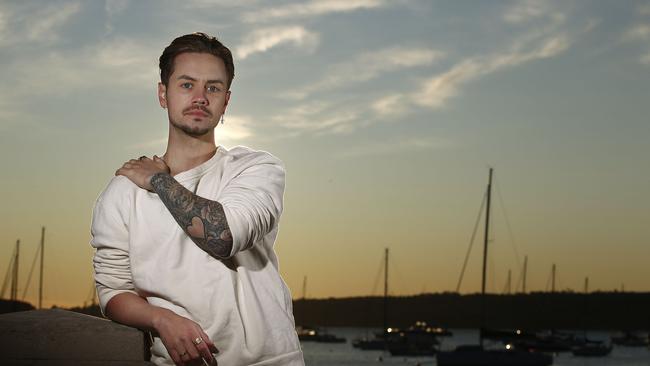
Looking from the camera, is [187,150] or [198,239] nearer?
[198,239]

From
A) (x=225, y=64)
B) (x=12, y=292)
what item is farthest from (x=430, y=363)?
(x=225, y=64)

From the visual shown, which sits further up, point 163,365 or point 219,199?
point 219,199

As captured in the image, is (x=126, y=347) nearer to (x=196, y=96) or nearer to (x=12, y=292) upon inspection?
(x=196, y=96)

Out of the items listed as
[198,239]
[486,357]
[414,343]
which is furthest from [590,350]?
[198,239]

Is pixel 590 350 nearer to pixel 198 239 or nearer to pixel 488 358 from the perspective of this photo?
pixel 488 358

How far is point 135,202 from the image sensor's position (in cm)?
279

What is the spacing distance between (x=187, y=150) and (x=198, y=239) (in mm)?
404

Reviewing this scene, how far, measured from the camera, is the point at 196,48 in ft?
9.51

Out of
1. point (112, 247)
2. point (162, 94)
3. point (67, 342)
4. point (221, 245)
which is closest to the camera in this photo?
point (67, 342)

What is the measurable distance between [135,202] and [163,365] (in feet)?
1.50

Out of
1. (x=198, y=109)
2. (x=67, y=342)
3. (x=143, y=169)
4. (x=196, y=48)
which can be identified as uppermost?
(x=196, y=48)

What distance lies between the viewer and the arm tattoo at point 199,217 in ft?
8.54

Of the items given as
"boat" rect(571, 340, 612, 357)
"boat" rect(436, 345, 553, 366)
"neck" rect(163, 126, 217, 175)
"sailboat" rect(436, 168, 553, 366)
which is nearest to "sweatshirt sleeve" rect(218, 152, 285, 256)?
"neck" rect(163, 126, 217, 175)

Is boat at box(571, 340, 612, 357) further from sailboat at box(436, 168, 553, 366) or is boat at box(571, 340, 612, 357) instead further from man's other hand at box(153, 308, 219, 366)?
man's other hand at box(153, 308, 219, 366)
